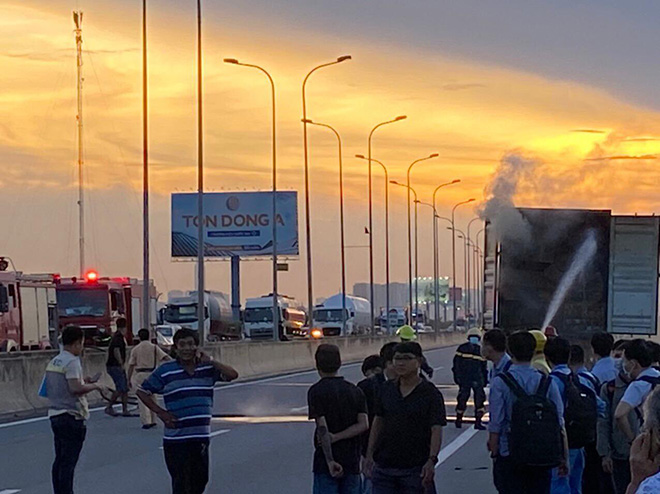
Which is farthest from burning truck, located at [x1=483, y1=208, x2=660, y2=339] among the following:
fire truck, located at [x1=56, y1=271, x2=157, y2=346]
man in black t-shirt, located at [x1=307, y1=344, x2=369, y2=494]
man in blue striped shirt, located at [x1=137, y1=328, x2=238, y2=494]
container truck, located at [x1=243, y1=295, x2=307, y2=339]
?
container truck, located at [x1=243, y1=295, x2=307, y2=339]

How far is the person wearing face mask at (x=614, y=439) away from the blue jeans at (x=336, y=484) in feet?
5.77

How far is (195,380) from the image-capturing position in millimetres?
10352

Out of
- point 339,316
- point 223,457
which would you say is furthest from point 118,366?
point 339,316

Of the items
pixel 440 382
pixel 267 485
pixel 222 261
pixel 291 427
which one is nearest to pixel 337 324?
pixel 222 261

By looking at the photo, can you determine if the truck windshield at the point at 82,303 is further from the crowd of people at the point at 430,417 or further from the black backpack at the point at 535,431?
the black backpack at the point at 535,431

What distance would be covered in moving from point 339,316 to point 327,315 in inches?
33.4

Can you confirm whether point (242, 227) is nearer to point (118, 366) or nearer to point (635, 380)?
point (118, 366)

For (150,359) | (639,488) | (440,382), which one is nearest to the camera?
(639,488)

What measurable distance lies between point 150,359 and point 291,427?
8.52 ft

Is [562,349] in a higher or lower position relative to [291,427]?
higher

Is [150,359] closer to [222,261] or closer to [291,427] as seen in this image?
[291,427]

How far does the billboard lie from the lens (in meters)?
81.8

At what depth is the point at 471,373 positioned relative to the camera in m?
22.7

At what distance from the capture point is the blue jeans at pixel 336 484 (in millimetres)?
9469
